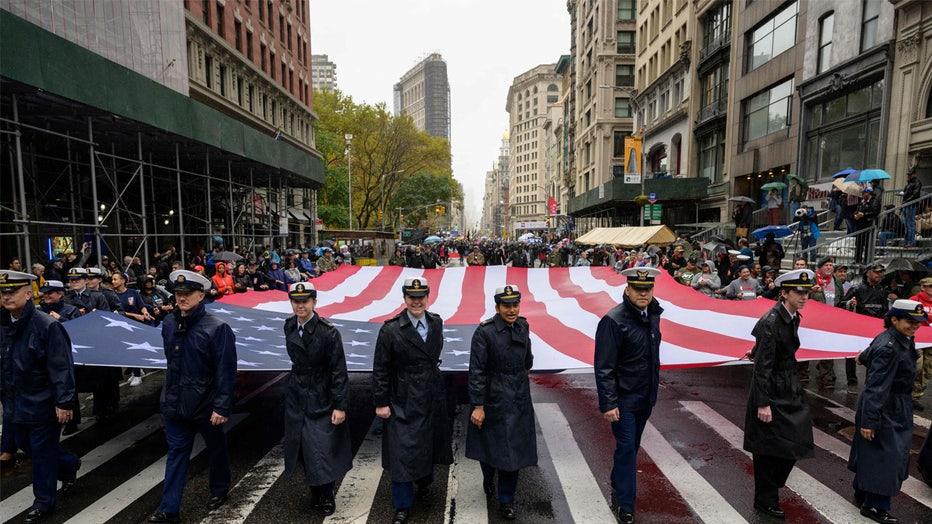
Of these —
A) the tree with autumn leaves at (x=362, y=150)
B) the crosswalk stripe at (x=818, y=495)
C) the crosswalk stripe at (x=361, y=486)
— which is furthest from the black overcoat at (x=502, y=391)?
the tree with autumn leaves at (x=362, y=150)

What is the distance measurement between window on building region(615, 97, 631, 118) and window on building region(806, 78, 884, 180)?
28654 millimetres

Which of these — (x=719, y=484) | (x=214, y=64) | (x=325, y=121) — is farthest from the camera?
(x=325, y=121)

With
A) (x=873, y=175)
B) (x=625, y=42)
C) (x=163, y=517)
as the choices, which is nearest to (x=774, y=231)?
(x=873, y=175)

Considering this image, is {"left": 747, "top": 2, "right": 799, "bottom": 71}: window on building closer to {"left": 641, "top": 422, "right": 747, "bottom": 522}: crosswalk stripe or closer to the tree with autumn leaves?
{"left": 641, "top": 422, "right": 747, "bottom": 522}: crosswalk stripe

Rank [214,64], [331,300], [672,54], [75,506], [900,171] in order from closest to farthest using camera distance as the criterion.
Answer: [75,506], [331,300], [900,171], [214,64], [672,54]

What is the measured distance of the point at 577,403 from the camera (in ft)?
23.1

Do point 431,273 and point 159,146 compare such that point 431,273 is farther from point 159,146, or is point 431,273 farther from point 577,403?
point 159,146

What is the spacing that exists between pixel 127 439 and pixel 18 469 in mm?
968

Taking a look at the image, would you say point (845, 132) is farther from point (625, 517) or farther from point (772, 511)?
point (625, 517)

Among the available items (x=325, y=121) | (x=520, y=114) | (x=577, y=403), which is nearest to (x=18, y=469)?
(x=577, y=403)

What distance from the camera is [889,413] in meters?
3.95

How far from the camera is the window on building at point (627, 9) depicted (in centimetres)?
4528

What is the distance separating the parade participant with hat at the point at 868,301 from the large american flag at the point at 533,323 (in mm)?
1809

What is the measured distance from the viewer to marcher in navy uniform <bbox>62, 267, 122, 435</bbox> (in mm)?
5992
